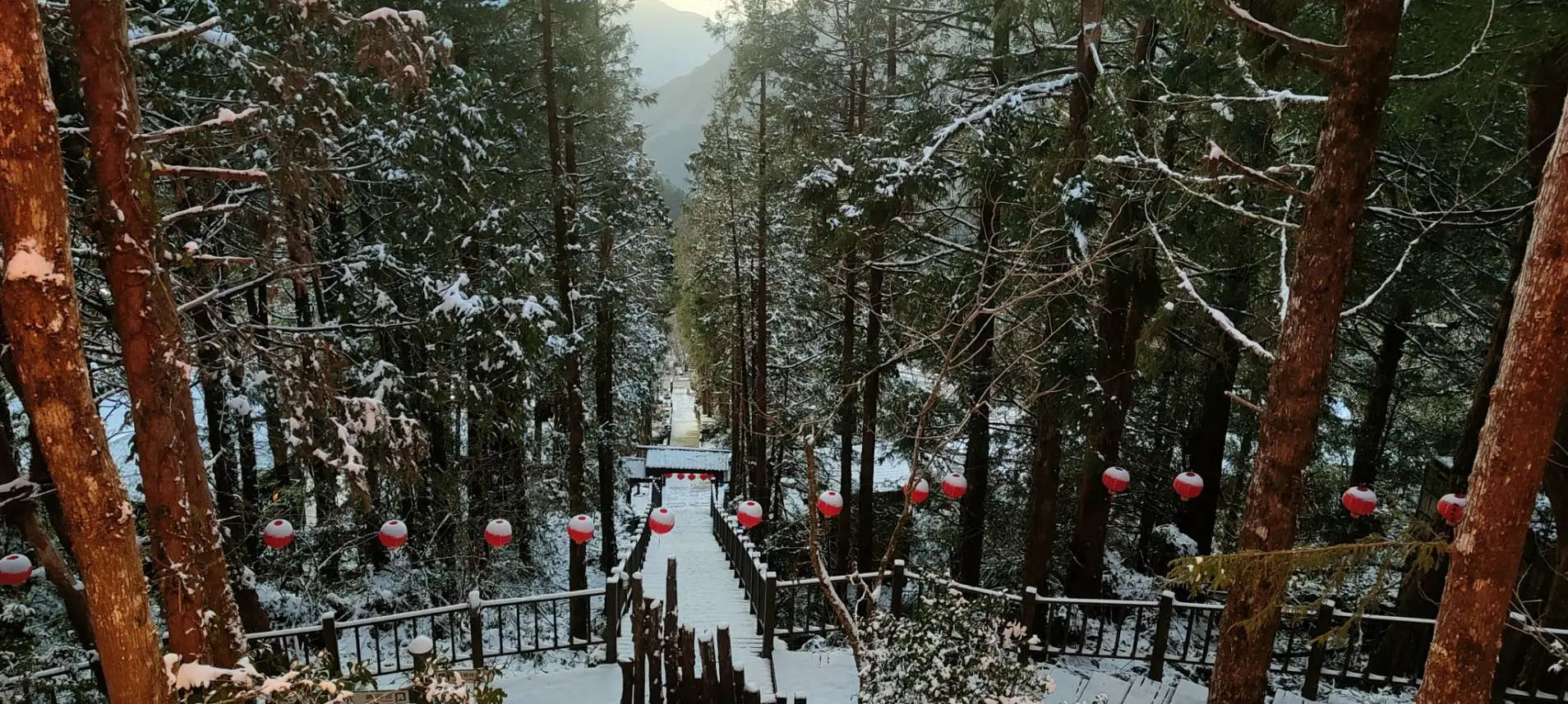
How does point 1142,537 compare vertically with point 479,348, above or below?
below

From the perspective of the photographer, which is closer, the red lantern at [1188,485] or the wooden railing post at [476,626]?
the wooden railing post at [476,626]

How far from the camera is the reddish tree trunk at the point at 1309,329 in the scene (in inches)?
143

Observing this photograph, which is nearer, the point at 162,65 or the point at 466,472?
the point at 162,65

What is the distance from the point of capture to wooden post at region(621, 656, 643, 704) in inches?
263

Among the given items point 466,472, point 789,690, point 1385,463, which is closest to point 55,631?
point 466,472

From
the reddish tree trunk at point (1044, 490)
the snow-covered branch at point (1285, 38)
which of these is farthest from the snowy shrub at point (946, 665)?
the snow-covered branch at point (1285, 38)

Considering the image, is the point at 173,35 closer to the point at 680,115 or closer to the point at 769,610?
the point at 769,610

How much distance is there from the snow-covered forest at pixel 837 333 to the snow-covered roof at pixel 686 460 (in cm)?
426

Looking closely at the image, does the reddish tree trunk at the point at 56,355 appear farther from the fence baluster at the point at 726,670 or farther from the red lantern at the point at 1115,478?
the red lantern at the point at 1115,478

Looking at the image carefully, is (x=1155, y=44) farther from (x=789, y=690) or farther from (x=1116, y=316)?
(x=789, y=690)

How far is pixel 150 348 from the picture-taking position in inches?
155

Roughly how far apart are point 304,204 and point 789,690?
6407 millimetres

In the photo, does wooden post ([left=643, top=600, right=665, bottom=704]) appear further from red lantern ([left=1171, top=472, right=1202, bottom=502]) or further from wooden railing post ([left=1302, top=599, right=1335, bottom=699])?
wooden railing post ([left=1302, top=599, right=1335, bottom=699])

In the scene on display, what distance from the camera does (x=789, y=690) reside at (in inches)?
295
